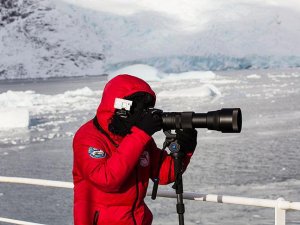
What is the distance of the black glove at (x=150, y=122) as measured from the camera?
167 centimetres

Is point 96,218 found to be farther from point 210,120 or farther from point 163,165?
point 210,120

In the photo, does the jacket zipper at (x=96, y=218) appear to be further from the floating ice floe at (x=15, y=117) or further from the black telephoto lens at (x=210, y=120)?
the floating ice floe at (x=15, y=117)

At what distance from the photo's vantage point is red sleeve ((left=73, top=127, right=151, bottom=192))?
165 cm

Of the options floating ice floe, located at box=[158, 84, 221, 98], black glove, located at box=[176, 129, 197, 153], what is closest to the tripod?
black glove, located at box=[176, 129, 197, 153]

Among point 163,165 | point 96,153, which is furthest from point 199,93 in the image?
point 96,153

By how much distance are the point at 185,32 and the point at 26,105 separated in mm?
71219

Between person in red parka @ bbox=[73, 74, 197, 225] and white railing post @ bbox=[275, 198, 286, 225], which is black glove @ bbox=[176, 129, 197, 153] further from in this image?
white railing post @ bbox=[275, 198, 286, 225]

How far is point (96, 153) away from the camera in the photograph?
172 centimetres

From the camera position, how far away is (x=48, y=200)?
1288 cm

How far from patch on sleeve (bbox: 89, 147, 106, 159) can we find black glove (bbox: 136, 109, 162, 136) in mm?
153

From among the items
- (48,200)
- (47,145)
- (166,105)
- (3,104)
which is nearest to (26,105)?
(3,104)

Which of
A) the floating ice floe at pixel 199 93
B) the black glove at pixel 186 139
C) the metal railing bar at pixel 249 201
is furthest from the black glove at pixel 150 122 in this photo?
the floating ice floe at pixel 199 93

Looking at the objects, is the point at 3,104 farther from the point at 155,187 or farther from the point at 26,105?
the point at 155,187

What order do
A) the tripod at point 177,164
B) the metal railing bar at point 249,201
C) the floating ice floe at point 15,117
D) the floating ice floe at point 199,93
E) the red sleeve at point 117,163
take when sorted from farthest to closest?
the floating ice floe at point 199,93, the floating ice floe at point 15,117, the metal railing bar at point 249,201, the tripod at point 177,164, the red sleeve at point 117,163
